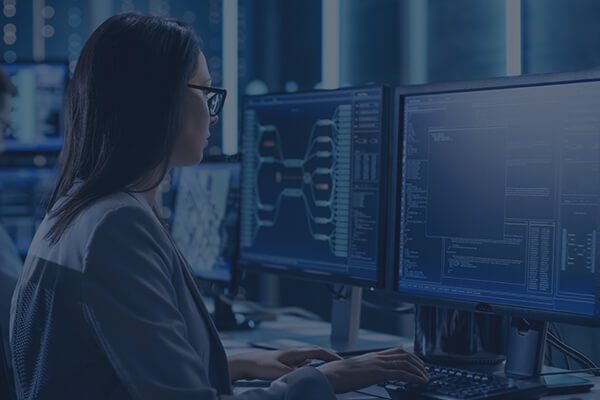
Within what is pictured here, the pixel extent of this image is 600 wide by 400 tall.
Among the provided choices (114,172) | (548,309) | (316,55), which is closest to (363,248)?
(548,309)

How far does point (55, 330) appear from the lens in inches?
49.4

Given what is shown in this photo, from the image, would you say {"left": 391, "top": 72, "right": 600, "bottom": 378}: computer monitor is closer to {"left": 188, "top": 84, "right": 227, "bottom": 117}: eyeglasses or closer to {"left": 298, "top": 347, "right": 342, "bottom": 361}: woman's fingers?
{"left": 298, "top": 347, "right": 342, "bottom": 361}: woman's fingers

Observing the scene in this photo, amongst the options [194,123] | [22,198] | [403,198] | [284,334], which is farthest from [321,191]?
[22,198]

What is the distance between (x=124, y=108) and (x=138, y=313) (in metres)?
0.31

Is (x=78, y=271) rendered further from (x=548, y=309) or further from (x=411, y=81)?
(x=411, y=81)

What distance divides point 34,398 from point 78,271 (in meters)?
0.22

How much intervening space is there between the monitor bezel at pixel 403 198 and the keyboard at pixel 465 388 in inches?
4.7

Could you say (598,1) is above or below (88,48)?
above

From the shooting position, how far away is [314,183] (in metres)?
1.93

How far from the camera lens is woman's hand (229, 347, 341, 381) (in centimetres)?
153

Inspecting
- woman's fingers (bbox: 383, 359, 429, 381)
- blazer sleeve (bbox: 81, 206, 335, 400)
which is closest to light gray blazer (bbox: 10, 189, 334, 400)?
blazer sleeve (bbox: 81, 206, 335, 400)

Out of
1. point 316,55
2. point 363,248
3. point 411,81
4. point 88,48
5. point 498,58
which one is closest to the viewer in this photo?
point 88,48

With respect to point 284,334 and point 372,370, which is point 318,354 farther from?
point 284,334

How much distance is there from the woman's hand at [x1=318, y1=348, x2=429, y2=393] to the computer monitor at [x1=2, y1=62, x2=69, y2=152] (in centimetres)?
196
